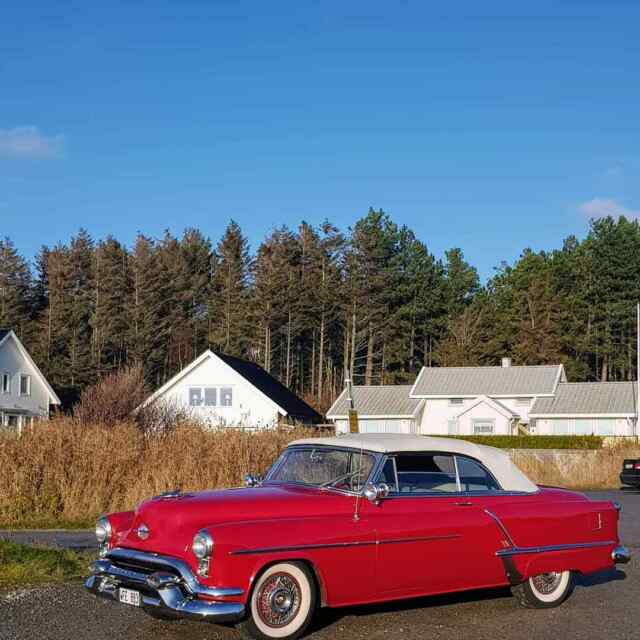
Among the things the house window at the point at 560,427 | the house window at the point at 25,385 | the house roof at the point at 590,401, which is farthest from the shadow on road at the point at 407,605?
the house window at the point at 25,385

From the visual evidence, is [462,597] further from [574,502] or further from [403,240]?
[403,240]

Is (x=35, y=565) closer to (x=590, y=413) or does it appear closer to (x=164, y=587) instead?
(x=164, y=587)

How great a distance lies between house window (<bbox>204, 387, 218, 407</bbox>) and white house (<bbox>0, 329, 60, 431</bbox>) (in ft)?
29.4

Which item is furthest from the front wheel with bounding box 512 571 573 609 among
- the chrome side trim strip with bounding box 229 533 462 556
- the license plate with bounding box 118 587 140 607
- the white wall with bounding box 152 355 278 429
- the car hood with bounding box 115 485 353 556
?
the white wall with bounding box 152 355 278 429

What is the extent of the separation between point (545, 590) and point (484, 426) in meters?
51.3

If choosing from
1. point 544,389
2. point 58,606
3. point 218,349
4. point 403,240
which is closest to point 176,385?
point 544,389

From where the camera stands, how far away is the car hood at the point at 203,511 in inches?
309

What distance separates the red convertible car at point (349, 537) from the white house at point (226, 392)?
152 ft

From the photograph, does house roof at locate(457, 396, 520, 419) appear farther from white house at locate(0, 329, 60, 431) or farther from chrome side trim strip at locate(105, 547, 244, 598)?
chrome side trim strip at locate(105, 547, 244, 598)

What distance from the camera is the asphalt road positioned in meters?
8.24

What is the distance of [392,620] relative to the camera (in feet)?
28.9

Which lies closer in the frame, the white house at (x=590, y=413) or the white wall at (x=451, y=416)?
the white house at (x=590, y=413)

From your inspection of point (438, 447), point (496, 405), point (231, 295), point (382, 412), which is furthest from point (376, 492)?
point (231, 295)

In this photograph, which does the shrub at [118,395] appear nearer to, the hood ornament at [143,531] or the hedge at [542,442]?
the hedge at [542,442]
